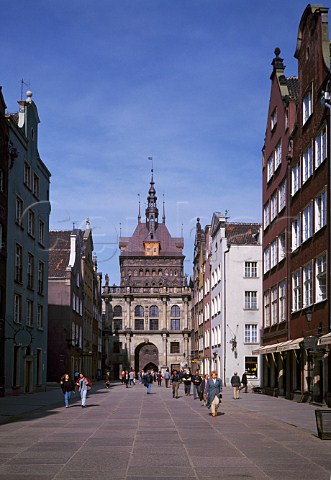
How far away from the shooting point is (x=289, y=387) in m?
39.8

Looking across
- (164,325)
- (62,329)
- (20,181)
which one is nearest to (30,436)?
(20,181)

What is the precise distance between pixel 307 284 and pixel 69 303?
33227 millimetres

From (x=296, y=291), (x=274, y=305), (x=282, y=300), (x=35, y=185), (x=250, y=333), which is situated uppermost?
(x=35, y=185)

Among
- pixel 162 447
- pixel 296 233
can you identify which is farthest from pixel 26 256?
pixel 162 447

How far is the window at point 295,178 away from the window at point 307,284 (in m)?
4.39

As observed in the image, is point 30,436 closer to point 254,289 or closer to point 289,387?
point 289,387

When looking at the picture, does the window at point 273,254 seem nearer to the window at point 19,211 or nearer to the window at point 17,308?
the window at point 19,211

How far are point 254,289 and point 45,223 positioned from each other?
18659 millimetres

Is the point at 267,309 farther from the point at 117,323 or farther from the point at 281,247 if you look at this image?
the point at 117,323

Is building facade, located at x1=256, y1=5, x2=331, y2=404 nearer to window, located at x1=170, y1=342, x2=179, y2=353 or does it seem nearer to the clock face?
the clock face

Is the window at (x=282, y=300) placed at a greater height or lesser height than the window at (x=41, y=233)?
lesser

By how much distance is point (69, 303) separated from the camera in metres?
65.1

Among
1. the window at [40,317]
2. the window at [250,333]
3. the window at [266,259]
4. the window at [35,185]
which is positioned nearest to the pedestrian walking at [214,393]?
the window at [266,259]

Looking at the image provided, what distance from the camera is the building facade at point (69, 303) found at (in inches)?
2511
